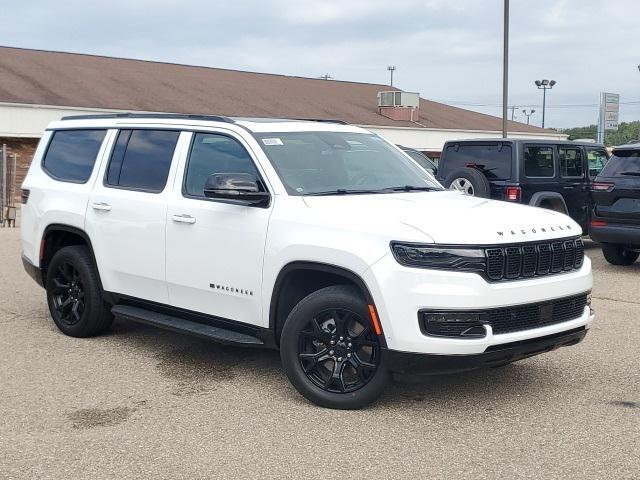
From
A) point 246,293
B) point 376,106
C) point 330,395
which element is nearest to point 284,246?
point 246,293

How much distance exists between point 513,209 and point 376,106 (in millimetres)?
36377

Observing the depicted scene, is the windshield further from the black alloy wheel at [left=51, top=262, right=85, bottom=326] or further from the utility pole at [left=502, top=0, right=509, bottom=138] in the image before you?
the utility pole at [left=502, top=0, right=509, bottom=138]

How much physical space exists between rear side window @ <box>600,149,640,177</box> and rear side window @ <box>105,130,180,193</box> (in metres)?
7.10

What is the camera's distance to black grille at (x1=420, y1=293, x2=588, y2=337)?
4863 millimetres

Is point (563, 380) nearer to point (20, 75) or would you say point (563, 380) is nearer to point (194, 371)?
point (194, 371)

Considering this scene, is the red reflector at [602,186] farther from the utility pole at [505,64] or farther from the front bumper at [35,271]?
the utility pole at [505,64]

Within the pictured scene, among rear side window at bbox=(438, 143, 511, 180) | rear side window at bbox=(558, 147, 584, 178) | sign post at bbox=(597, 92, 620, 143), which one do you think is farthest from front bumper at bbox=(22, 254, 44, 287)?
sign post at bbox=(597, 92, 620, 143)

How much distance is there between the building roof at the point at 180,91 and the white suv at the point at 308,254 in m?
21.0

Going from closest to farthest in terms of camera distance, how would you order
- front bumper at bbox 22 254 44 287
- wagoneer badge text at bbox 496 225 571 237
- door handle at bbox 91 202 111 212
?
wagoneer badge text at bbox 496 225 571 237, door handle at bbox 91 202 111 212, front bumper at bbox 22 254 44 287

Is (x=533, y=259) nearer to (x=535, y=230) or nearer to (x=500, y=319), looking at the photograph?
(x=535, y=230)

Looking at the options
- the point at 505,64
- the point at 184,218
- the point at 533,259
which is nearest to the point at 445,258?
the point at 533,259

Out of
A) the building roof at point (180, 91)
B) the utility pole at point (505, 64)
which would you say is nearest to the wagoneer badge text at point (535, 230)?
the utility pole at point (505, 64)

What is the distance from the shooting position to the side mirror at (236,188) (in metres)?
5.59

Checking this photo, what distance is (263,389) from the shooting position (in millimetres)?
5816
